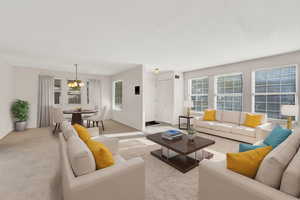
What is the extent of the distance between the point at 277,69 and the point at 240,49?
1608 mm

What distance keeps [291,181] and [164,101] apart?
5.53 meters

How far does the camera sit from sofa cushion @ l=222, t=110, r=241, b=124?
413 cm

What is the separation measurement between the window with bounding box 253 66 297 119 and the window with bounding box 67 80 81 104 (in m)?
7.53

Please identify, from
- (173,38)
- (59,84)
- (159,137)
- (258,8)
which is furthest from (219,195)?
(59,84)

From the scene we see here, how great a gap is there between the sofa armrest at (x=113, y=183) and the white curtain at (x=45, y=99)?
5690 millimetres

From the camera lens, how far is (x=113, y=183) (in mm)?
1215

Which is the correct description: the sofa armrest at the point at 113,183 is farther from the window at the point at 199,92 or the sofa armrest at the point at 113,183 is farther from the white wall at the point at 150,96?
the white wall at the point at 150,96

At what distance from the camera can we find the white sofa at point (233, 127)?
10.8 ft

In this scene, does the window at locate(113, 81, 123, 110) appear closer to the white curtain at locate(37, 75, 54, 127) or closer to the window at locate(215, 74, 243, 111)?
the white curtain at locate(37, 75, 54, 127)

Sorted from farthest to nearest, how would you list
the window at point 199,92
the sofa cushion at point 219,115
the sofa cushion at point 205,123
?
the window at point 199,92 → the sofa cushion at point 219,115 → the sofa cushion at point 205,123

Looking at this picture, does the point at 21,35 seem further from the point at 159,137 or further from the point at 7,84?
the point at 159,137

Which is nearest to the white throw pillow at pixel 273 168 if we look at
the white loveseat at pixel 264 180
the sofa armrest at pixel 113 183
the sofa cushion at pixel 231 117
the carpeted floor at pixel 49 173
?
the white loveseat at pixel 264 180

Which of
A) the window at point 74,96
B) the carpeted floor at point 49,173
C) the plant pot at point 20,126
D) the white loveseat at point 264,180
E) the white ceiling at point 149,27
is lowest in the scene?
the carpeted floor at point 49,173

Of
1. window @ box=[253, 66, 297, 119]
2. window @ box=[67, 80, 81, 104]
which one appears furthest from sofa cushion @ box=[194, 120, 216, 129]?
window @ box=[67, 80, 81, 104]
